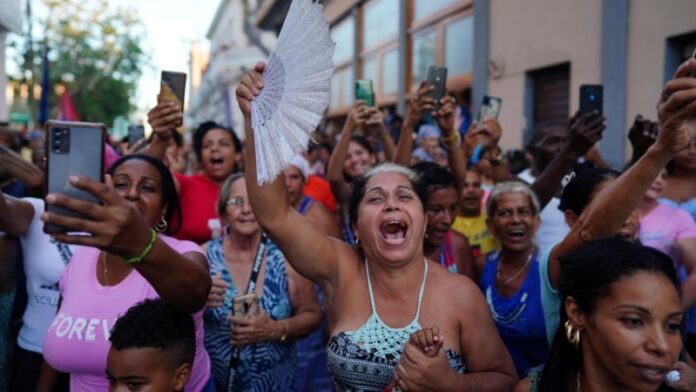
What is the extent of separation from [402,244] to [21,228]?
1.69 meters

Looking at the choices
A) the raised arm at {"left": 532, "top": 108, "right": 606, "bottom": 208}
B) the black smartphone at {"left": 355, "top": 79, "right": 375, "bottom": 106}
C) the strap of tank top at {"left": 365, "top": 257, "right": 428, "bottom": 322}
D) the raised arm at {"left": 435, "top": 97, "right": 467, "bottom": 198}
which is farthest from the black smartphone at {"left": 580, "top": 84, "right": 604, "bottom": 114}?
the black smartphone at {"left": 355, "top": 79, "right": 375, "bottom": 106}

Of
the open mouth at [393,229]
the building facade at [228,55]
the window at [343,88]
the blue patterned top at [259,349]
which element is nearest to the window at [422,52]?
the window at [343,88]

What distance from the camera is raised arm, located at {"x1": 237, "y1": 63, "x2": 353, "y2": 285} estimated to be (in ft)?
6.92

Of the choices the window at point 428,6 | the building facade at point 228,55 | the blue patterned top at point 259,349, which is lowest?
the blue patterned top at point 259,349

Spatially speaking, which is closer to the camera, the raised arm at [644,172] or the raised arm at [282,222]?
the raised arm at [644,172]

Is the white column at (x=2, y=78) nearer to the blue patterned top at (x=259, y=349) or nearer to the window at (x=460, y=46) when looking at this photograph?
the blue patterned top at (x=259, y=349)

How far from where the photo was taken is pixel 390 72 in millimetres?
14695

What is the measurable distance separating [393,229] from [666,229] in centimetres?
165

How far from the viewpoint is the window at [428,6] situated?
11.4 metres

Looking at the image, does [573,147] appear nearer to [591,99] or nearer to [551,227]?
[591,99]

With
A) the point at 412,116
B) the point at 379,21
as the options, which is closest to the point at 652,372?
the point at 412,116

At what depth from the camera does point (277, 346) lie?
10.1 feet

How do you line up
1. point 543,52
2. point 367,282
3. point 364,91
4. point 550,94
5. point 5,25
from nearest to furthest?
point 367,282
point 364,91
point 5,25
point 543,52
point 550,94

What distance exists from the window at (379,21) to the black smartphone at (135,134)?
1018 cm
